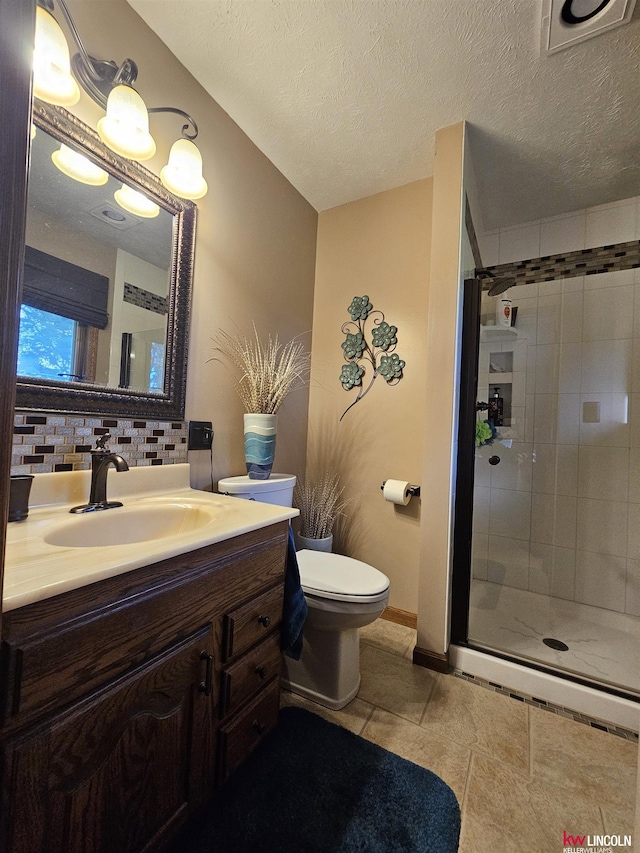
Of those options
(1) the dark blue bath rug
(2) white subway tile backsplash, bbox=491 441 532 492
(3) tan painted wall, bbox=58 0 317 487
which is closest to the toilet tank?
(3) tan painted wall, bbox=58 0 317 487

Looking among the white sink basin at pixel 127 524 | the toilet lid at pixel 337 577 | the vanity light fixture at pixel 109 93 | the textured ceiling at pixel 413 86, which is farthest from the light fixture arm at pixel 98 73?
the toilet lid at pixel 337 577

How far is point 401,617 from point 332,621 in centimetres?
86

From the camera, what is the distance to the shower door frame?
1.61 meters

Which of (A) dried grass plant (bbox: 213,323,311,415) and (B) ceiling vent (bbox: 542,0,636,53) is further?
(A) dried grass plant (bbox: 213,323,311,415)

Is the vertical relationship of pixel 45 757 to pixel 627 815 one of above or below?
above

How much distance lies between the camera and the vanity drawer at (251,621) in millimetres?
883

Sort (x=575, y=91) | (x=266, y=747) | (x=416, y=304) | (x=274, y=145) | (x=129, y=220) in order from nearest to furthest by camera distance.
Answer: (x=266, y=747), (x=129, y=220), (x=575, y=91), (x=274, y=145), (x=416, y=304)

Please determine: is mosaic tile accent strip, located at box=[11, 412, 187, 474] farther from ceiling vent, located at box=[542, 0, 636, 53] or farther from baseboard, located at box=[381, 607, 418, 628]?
ceiling vent, located at box=[542, 0, 636, 53]

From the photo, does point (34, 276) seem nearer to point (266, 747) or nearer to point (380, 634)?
point (266, 747)

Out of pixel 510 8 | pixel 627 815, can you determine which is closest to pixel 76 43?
pixel 510 8

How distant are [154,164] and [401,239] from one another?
4.25 ft

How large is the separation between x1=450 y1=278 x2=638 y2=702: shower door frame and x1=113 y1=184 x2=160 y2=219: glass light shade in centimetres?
139

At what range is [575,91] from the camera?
138 centimetres

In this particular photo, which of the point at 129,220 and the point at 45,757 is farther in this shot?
the point at 129,220
